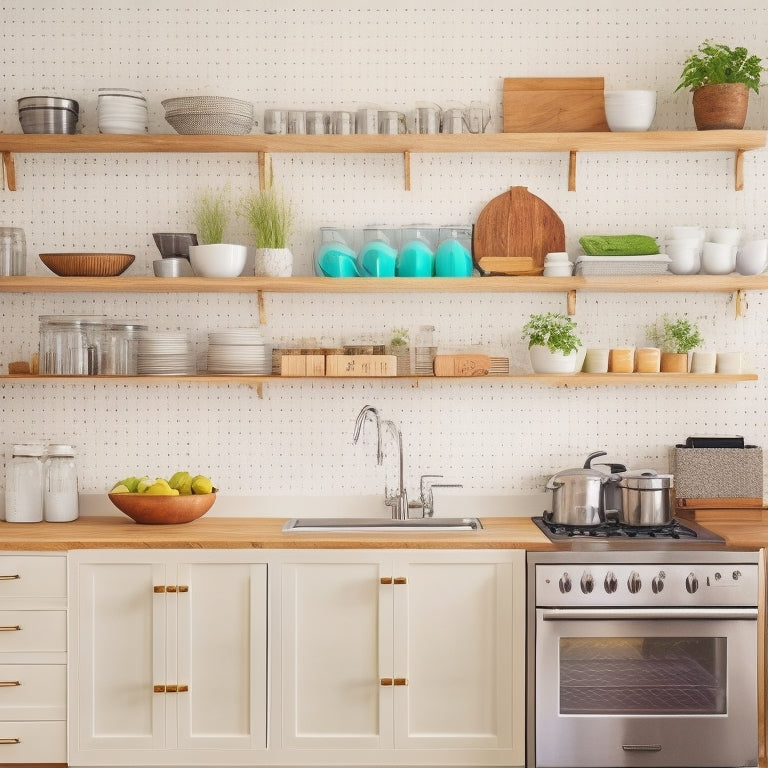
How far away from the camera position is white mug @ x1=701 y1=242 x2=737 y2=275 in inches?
139

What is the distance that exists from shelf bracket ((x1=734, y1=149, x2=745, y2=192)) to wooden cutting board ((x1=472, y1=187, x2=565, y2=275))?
75 cm

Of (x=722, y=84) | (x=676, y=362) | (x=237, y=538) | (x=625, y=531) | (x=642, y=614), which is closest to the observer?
(x=642, y=614)

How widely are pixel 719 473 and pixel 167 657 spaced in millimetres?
2261

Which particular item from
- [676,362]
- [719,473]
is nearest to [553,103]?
[676,362]

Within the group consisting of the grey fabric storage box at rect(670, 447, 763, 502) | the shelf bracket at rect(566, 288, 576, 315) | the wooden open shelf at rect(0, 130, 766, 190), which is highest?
the wooden open shelf at rect(0, 130, 766, 190)

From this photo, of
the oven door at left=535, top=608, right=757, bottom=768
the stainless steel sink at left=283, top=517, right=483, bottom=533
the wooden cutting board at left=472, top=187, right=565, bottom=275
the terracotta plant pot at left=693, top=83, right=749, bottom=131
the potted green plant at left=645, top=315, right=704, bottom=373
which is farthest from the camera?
the wooden cutting board at left=472, top=187, right=565, bottom=275

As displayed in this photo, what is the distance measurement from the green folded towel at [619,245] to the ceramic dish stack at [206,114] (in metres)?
1.47

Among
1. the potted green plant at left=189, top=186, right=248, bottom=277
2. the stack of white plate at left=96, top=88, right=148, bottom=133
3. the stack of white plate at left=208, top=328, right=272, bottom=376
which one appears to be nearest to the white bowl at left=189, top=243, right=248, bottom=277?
the potted green plant at left=189, top=186, right=248, bottom=277

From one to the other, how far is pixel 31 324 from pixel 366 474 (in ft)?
5.12

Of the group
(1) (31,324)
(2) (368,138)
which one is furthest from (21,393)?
(2) (368,138)

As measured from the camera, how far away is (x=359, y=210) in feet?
12.3

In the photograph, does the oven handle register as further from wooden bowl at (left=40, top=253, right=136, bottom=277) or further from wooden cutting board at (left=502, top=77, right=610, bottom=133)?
wooden bowl at (left=40, top=253, right=136, bottom=277)

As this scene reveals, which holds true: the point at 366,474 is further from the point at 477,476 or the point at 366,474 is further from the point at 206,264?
the point at 206,264

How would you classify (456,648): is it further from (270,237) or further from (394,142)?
(394,142)
